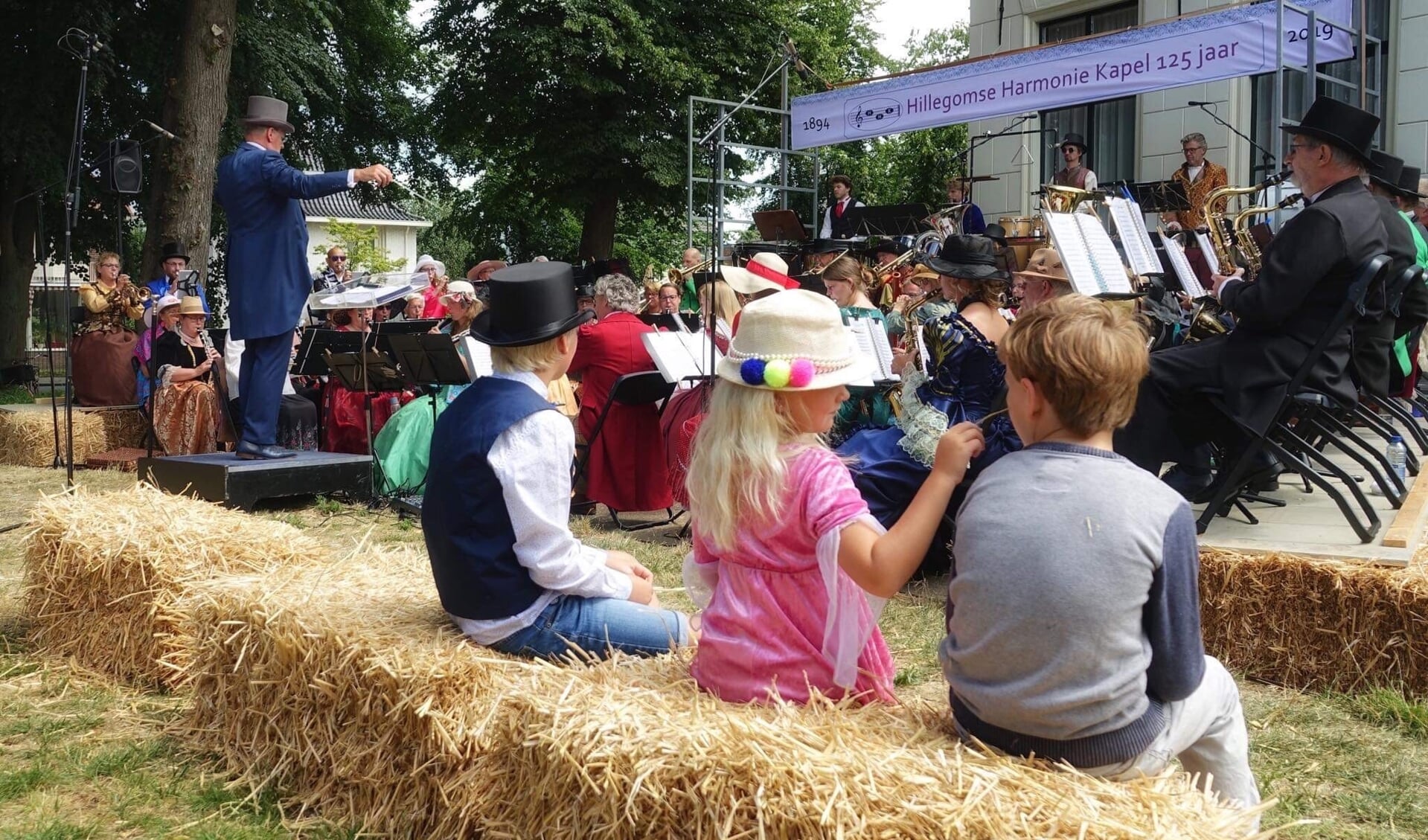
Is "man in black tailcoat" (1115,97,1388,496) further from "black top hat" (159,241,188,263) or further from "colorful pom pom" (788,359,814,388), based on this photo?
"black top hat" (159,241,188,263)

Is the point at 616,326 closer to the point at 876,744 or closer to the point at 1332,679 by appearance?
the point at 1332,679

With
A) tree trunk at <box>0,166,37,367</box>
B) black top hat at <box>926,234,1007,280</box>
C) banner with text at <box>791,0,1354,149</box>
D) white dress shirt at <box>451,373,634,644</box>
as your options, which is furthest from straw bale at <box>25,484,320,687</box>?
tree trunk at <box>0,166,37,367</box>

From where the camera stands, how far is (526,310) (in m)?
3.13

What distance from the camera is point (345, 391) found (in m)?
9.45

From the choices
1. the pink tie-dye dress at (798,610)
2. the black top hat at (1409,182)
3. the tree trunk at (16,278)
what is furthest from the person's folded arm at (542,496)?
the tree trunk at (16,278)

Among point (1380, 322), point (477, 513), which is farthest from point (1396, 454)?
point (477, 513)

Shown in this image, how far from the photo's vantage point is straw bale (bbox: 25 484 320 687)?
14.1 ft

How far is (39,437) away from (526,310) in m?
9.57

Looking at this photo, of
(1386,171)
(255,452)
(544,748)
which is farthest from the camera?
(255,452)

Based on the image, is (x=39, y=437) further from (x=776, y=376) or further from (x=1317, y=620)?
(x=1317, y=620)

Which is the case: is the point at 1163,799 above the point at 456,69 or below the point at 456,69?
below

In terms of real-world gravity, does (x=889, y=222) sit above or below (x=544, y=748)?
above

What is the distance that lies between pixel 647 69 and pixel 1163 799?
71.6 feet

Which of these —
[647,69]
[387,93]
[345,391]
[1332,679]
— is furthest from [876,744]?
[387,93]
